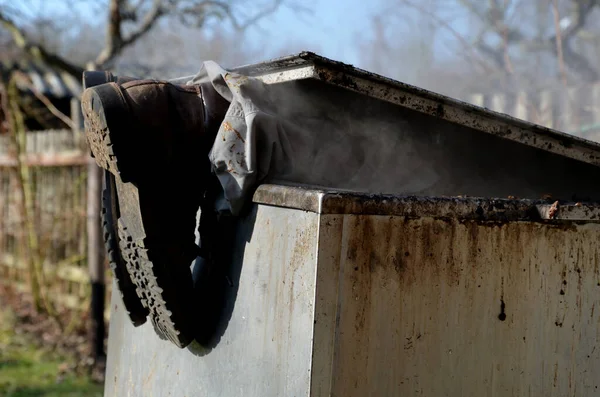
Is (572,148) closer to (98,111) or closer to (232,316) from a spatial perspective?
(232,316)

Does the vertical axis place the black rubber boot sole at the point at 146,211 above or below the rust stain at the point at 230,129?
below

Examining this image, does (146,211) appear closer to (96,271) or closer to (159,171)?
(159,171)

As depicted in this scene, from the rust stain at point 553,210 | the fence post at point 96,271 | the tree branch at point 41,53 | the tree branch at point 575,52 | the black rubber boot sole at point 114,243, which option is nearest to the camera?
the rust stain at point 553,210

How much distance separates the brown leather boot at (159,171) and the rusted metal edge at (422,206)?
1.04 feet

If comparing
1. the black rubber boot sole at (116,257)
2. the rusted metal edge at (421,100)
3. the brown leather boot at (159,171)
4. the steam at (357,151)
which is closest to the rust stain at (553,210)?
the rusted metal edge at (421,100)

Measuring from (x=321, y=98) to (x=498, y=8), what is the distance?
15.9 ft

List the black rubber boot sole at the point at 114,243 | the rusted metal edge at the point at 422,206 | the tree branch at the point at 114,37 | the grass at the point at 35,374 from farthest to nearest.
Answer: the tree branch at the point at 114,37 → the grass at the point at 35,374 → the black rubber boot sole at the point at 114,243 → the rusted metal edge at the point at 422,206

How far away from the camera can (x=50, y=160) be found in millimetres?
6383

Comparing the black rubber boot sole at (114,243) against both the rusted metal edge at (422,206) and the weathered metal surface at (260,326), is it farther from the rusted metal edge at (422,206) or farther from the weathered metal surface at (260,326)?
the rusted metal edge at (422,206)

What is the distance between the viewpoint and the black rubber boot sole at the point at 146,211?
1.84 metres

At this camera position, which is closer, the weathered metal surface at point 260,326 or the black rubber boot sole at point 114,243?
the weathered metal surface at point 260,326

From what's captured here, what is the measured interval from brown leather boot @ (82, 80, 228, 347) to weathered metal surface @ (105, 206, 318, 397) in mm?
146

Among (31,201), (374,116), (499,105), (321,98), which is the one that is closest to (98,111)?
(321,98)

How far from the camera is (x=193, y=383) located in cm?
214
